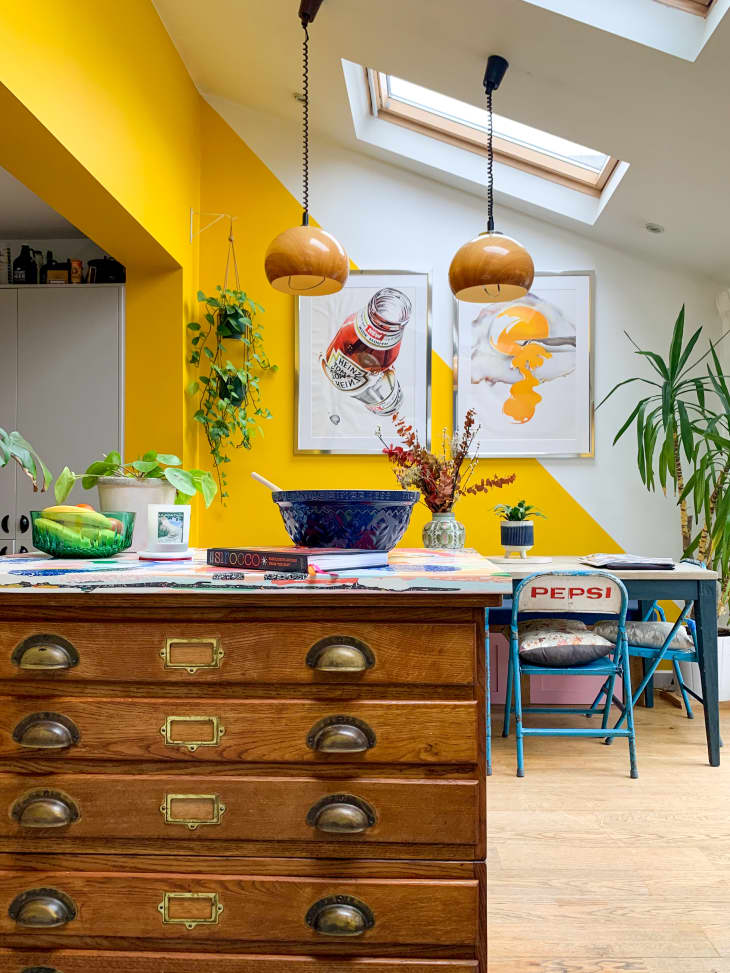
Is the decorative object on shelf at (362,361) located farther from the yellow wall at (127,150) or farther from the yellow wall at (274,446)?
the yellow wall at (127,150)

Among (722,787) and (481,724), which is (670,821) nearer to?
(722,787)

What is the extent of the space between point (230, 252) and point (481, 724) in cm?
412

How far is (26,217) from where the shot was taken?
476 centimetres

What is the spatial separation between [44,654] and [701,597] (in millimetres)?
2836

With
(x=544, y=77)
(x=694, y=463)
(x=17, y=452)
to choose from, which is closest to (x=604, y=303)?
(x=694, y=463)

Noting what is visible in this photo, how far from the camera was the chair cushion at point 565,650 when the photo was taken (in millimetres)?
3168

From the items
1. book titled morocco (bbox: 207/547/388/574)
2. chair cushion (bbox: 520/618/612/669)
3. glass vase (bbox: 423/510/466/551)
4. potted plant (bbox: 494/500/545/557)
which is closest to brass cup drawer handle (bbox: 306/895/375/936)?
book titled morocco (bbox: 207/547/388/574)

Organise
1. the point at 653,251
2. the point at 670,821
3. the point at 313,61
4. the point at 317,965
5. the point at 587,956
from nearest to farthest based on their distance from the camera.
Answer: the point at 317,965
the point at 587,956
the point at 670,821
the point at 313,61
the point at 653,251

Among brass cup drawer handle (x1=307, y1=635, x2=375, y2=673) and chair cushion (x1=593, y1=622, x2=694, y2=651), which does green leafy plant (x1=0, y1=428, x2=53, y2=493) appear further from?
chair cushion (x1=593, y1=622, x2=694, y2=651)

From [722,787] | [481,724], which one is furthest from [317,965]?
[722,787]

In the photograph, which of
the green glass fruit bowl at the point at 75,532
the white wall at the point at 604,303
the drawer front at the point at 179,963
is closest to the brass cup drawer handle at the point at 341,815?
the drawer front at the point at 179,963

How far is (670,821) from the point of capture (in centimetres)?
266

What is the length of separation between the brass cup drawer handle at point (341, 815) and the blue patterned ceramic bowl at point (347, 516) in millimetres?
490

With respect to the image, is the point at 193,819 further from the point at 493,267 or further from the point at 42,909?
the point at 493,267
